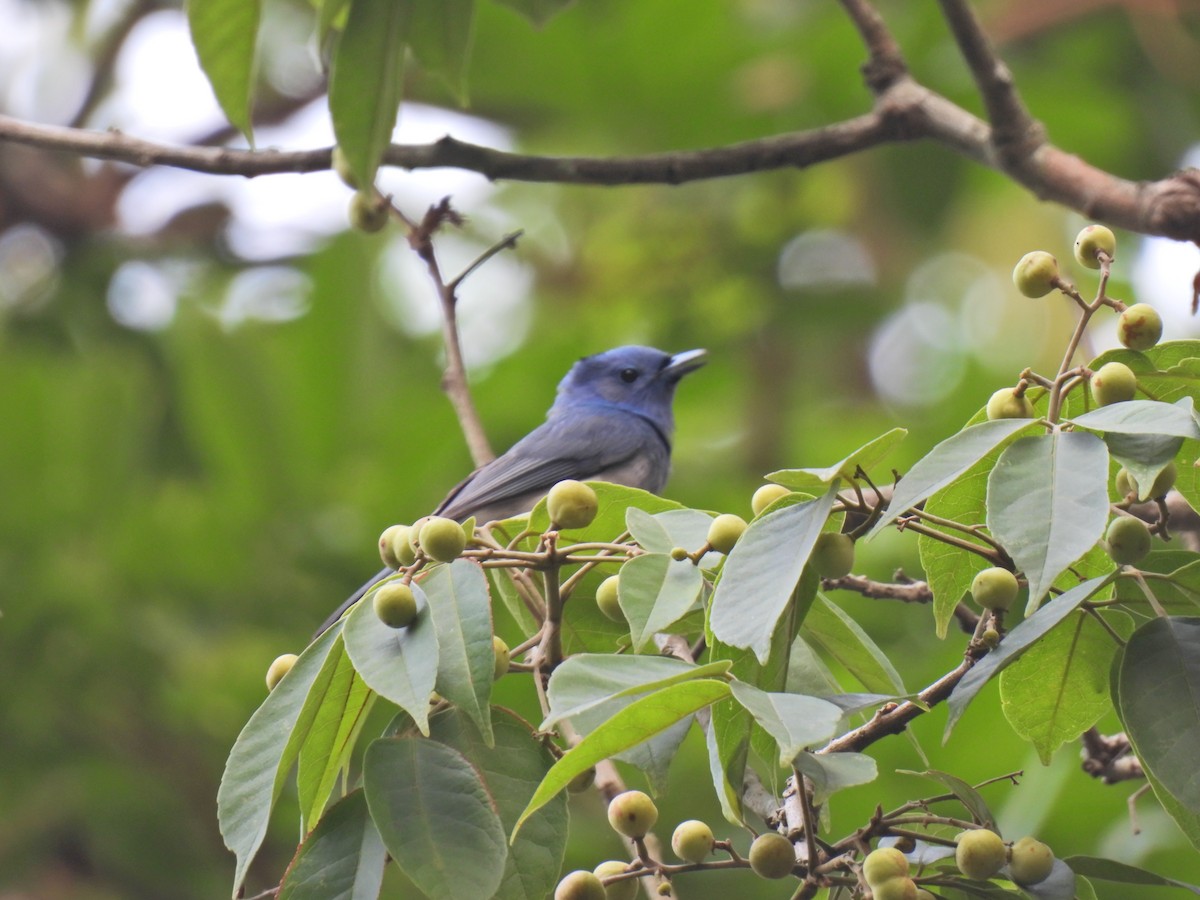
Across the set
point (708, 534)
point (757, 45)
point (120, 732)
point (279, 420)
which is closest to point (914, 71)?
point (757, 45)

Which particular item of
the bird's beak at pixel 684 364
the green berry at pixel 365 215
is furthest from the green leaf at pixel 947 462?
the bird's beak at pixel 684 364

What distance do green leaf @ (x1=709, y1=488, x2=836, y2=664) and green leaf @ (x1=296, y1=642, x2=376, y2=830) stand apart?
0.53 metres

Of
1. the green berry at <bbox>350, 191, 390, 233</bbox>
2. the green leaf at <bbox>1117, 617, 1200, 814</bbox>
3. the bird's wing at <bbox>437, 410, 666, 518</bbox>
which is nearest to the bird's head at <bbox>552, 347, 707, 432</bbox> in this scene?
the bird's wing at <bbox>437, 410, 666, 518</bbox>

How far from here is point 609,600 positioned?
2080 mm

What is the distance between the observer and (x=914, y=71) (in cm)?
691

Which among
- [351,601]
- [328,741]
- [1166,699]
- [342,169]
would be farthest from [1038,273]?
[351,601]

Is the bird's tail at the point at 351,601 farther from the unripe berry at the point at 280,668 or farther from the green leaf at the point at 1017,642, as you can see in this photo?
the green leaf at the point at 1017,642

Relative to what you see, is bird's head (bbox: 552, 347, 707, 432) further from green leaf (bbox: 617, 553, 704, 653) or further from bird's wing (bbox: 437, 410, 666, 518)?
green leaf (bbox: 617, 553, 704, 653)

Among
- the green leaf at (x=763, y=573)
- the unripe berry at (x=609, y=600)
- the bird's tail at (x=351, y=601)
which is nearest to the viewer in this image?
the green leaf at (x=763, y=573)

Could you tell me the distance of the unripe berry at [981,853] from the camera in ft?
5.30

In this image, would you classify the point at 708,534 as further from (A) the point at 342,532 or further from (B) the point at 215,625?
(B) the point at 215,625

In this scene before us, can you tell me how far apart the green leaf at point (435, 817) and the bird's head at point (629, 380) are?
4319 mm

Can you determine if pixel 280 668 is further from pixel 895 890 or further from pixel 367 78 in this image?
pixel 367 78

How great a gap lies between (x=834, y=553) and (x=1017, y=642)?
0.25 meters
